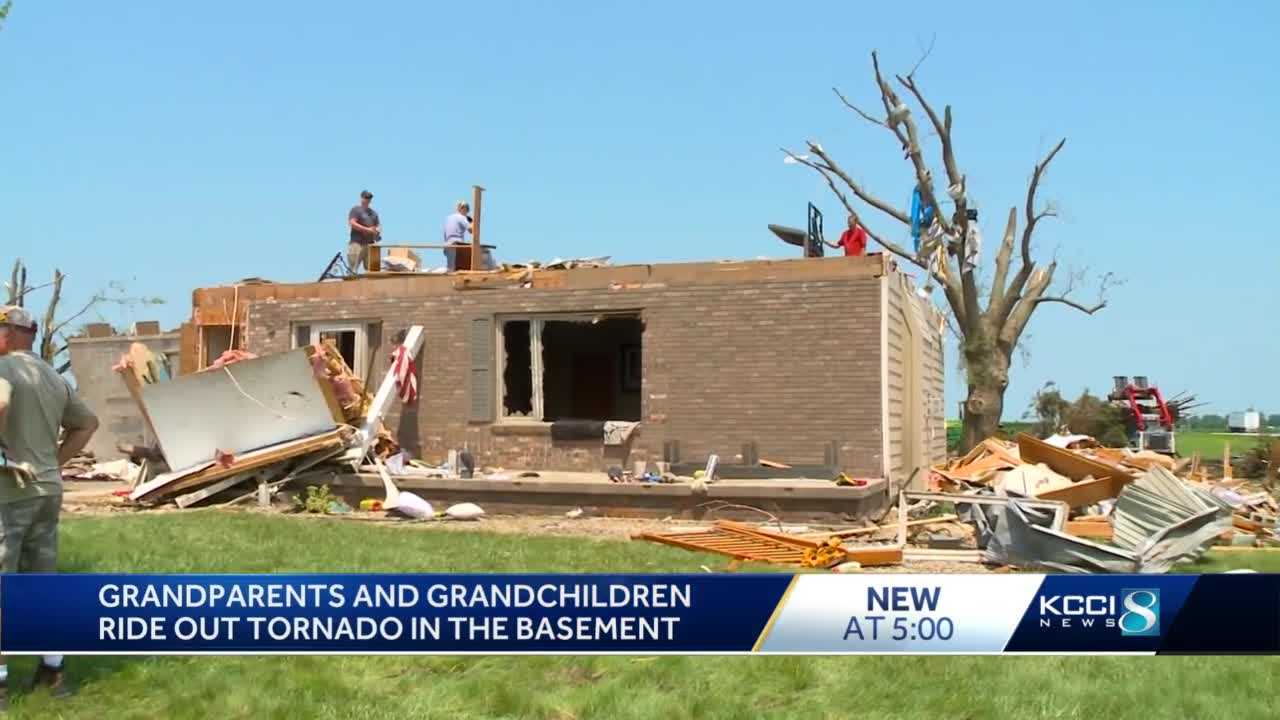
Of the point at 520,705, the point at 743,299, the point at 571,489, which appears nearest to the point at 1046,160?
the point at 743,299

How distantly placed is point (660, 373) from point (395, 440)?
415 cm

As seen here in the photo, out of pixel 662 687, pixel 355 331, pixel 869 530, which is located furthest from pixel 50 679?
pixel 355 331

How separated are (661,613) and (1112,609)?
1888 mm

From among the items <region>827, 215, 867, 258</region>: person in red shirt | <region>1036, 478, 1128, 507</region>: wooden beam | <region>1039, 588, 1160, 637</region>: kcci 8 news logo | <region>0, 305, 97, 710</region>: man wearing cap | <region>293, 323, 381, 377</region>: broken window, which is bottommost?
<region>1036, 478, 1128, 507</region>: wooden beam

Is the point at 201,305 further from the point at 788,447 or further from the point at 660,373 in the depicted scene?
the point at 788,447

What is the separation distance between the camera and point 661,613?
4797 millimetres

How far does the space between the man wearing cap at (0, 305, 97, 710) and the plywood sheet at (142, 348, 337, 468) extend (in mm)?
9074

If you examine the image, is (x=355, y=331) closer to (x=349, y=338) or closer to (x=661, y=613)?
(x=349, y=338)

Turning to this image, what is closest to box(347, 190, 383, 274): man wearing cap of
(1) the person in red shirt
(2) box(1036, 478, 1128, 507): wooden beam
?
(1) the person in red shirt

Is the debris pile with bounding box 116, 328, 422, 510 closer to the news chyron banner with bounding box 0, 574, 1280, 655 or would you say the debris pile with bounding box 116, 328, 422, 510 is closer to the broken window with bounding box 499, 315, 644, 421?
the broken window with bounding box 499, 315, 644, 421

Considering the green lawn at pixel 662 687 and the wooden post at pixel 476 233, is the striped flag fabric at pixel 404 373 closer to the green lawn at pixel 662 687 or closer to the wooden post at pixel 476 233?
the wooden post at pixel 476 233

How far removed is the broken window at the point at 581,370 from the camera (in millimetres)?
21250

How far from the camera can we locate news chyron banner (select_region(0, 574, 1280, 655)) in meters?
4.77

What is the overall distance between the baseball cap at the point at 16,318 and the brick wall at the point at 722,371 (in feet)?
32.8
